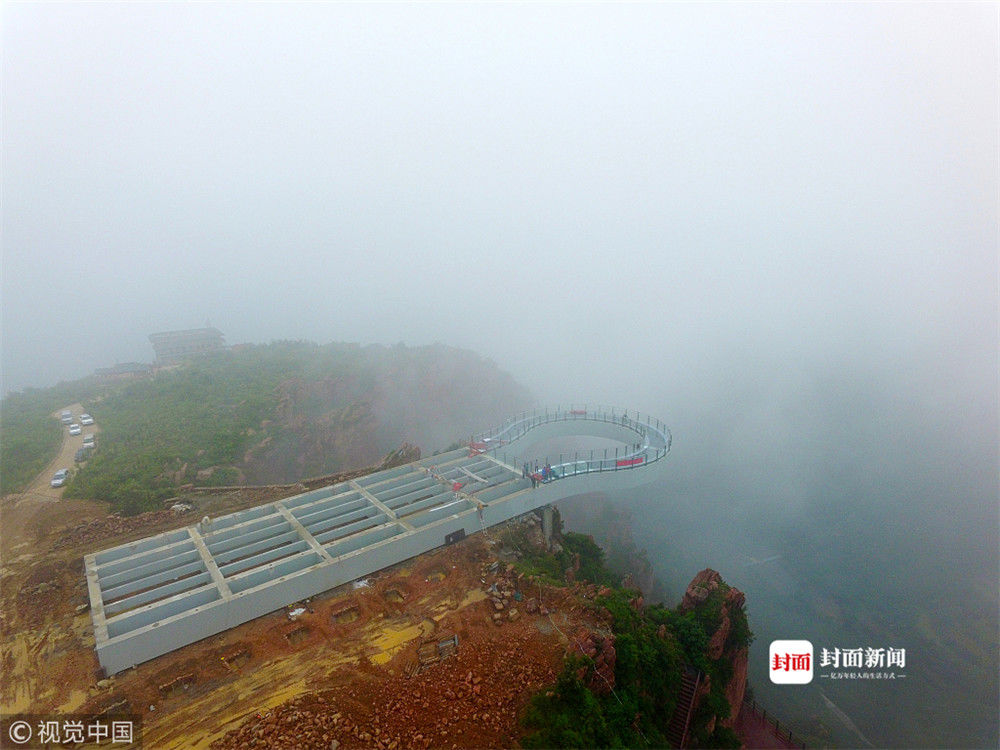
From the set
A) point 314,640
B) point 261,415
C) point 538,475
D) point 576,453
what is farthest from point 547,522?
point 261,415

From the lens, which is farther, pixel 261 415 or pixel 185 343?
pixel 185 343

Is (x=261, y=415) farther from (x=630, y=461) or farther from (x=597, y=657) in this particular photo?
(x=597, y=657)

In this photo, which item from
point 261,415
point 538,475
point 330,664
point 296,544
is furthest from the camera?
point 261,415

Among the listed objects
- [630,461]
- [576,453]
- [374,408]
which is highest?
[630,461]

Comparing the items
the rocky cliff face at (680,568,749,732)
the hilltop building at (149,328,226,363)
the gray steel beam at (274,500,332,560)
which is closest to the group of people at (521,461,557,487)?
the rocky cliff face at (680,568,749,732)

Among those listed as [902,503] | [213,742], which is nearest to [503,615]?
[213,742]

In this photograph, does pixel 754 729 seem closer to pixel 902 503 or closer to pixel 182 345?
pixel 902 503
